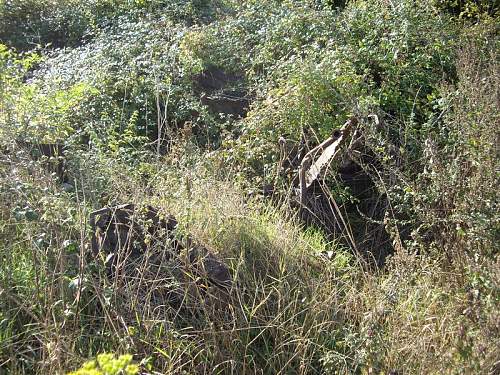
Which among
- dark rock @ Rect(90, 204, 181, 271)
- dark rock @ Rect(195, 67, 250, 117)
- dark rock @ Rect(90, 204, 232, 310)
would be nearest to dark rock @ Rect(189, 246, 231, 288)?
dark rock @ Rect(90, 204, 232, 310)

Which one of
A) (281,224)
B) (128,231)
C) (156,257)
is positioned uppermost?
(128,231)

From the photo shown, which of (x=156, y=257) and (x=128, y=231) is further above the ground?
(x=128, y=231)

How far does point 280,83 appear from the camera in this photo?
7285mm

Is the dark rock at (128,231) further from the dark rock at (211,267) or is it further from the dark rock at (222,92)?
the dark rock at (222,92)

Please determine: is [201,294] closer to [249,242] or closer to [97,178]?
[249,242]

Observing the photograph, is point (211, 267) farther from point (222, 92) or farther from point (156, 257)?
point (222, 92)

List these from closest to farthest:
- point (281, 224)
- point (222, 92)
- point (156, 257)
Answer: point (156, 257) < point (281, 224) < point (222, 92)

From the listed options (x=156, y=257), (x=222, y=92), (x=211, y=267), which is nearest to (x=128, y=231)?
(x=156, y=257)

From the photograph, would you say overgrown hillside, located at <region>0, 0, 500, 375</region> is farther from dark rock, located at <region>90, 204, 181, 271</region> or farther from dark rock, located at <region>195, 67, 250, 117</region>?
dark rock, located at <region>195, 67, 250, 117</region>

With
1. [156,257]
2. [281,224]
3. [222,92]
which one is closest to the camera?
[156,257]

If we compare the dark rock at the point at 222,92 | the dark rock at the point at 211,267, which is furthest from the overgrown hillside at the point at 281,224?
the dark rock at the point at 222,92

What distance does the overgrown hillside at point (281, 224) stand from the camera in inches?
149

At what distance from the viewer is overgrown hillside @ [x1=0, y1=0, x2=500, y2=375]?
379cm

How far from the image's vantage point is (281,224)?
5070 millimetres
